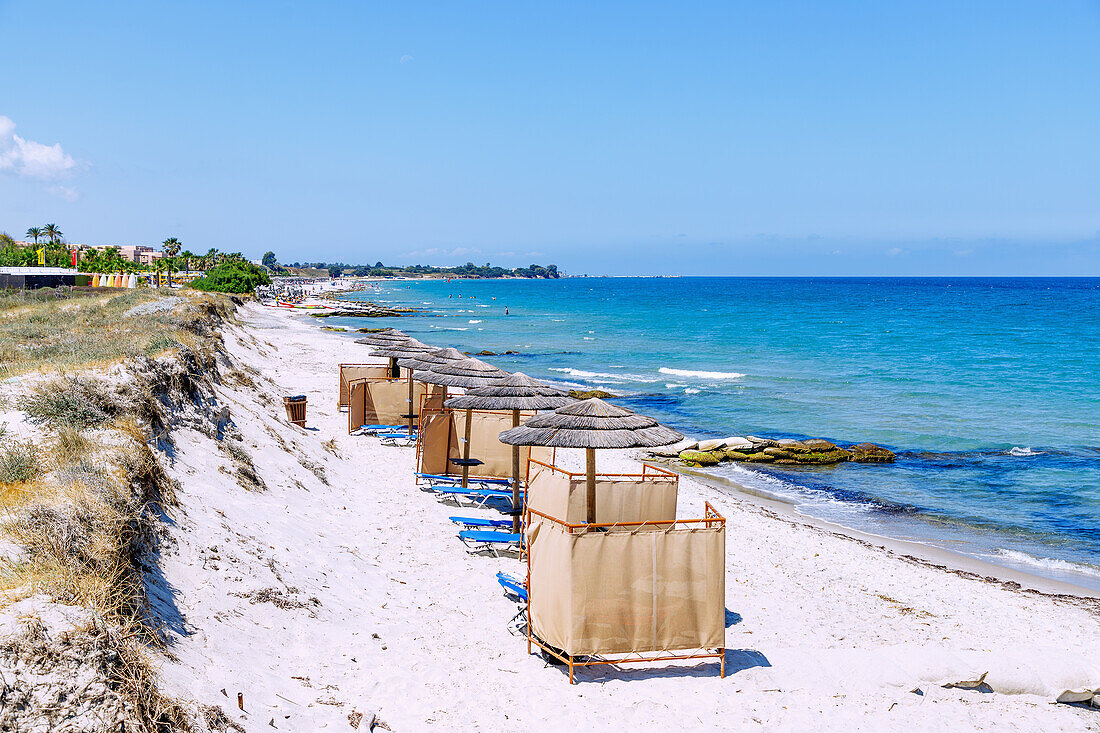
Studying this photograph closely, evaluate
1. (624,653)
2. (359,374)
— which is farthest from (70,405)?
(359,374)

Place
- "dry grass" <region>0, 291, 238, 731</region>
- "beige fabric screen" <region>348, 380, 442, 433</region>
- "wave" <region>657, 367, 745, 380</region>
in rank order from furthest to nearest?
"wave" <region>657, 367, 745, 380</region> → "beige fabric screen" <region>348, 380, 442, 433</region> → "dry grass" <region>0, 291, 238, 731</region>

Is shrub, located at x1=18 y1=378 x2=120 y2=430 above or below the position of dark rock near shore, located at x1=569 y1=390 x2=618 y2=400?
above

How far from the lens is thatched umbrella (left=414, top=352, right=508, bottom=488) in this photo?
16266 mm

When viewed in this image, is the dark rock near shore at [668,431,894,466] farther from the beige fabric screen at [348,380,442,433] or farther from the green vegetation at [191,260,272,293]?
the green vegetation at [191,260,272,293]

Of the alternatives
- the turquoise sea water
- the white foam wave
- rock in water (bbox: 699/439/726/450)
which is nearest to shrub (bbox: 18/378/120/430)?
the turquoise sea water

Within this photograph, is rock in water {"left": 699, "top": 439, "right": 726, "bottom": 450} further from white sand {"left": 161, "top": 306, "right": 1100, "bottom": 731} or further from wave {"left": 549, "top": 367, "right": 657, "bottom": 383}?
wave {"left": 549, "top": 367, "right": 657, "bottom": 383}

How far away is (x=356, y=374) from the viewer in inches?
1006

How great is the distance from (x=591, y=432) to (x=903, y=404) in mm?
30046

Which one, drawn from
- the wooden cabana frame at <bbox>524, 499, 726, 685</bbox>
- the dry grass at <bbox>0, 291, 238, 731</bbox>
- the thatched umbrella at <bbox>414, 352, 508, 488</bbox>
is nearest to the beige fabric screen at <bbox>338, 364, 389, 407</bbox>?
the thatched umbrella at <bbox>414, 352, 508, 488</bbox>

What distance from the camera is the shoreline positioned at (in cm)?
1378

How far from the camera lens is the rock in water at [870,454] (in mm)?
23969

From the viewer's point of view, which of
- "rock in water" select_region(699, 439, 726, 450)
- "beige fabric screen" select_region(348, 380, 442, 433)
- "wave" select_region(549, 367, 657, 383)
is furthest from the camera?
"wave" select_region(549, 367, 657, 383)

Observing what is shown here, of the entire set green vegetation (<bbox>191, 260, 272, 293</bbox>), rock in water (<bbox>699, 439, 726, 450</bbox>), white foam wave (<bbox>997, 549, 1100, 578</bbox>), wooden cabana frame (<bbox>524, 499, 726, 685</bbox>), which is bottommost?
white foam wave (<bbox>997, 549, 1100, 578</bbox>)

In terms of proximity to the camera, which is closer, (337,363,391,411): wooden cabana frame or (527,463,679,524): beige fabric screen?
(527,463,679,524): beige fabric screen
